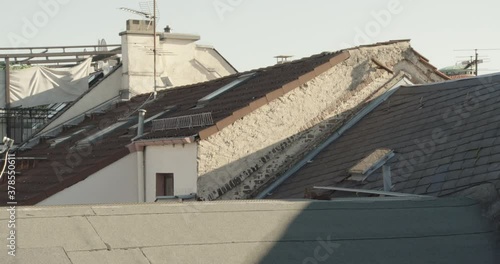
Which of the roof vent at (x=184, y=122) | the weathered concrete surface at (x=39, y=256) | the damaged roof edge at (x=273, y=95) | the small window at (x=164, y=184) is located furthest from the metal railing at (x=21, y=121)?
the weathered concrete surface at (x=39, y=256)

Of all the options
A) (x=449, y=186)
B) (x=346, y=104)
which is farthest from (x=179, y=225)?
(x=346, y=104)

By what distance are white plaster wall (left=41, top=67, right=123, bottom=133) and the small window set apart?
436 inches

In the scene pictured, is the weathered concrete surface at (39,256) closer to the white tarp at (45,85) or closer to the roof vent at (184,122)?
the roof vent at (184,122)

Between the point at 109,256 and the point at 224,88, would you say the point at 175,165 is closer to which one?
the point at 224,88

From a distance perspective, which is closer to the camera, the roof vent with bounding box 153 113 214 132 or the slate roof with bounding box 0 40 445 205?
the roof vent with bounding box 153 113 214 132

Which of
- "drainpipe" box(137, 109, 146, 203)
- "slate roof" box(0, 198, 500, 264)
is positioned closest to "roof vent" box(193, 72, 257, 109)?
"drainpipe" box(137, 109, 146, 203)

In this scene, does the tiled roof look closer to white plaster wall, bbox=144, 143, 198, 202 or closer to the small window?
white plaster wall, bbox=144, 143, 198, 202

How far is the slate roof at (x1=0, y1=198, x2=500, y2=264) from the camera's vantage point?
7.11 metres

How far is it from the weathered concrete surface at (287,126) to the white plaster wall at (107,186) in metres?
2.58

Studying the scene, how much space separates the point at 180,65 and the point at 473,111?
592 inches

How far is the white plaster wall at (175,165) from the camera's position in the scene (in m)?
15.3

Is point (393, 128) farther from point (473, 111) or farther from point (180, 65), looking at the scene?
point (180, 65)

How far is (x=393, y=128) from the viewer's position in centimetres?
1528

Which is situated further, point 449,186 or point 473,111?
point 473,111
